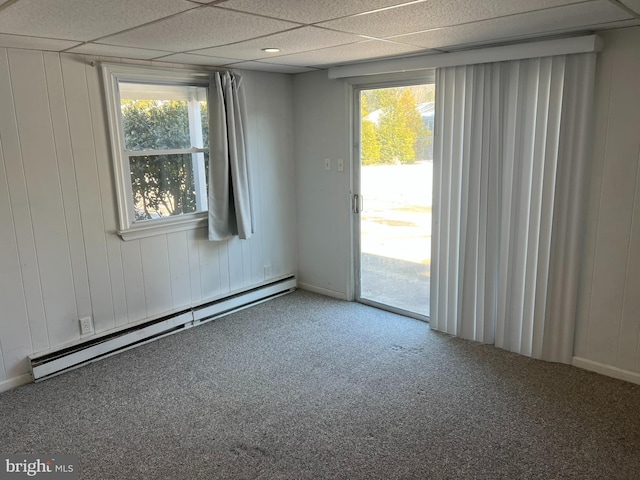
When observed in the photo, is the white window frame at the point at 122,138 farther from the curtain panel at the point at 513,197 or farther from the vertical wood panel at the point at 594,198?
the vertical wood panel at the point at 594,198

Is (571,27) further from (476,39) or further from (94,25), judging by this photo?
(94,25)

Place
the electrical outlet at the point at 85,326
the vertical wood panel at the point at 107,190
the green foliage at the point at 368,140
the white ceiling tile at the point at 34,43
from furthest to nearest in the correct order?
1. the green foliage at the point at 368,140
2. the electrical outlet at the point at 85,326
3. the vertical wood panel at the point at 107,190
4. the white ceiling tile at the point at 34,43

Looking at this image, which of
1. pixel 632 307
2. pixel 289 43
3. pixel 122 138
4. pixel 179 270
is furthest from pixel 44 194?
pixel 632 307

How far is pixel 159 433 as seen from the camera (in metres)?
2.69

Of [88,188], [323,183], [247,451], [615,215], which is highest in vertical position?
[88,188]

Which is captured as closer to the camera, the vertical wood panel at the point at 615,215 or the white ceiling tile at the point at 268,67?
the vertical wood panel at the point at 615,215

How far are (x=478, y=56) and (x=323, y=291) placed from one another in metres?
2.56

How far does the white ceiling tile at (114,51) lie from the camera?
2.94 meters

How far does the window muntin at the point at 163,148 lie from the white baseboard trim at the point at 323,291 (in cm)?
137

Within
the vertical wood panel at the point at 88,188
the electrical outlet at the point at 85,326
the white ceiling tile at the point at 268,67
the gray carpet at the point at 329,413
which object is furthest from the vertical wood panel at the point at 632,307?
the electrical outlet at the point at 85,326

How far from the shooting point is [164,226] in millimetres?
3834

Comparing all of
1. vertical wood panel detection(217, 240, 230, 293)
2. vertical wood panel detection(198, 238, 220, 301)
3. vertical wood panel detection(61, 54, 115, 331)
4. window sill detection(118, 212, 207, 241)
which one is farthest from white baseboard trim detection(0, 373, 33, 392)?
vertical wood panel detection(217, 240, 230, 293)

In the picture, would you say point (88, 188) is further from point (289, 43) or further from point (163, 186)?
point (289, 43)

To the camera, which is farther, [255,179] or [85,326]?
[255,179]
